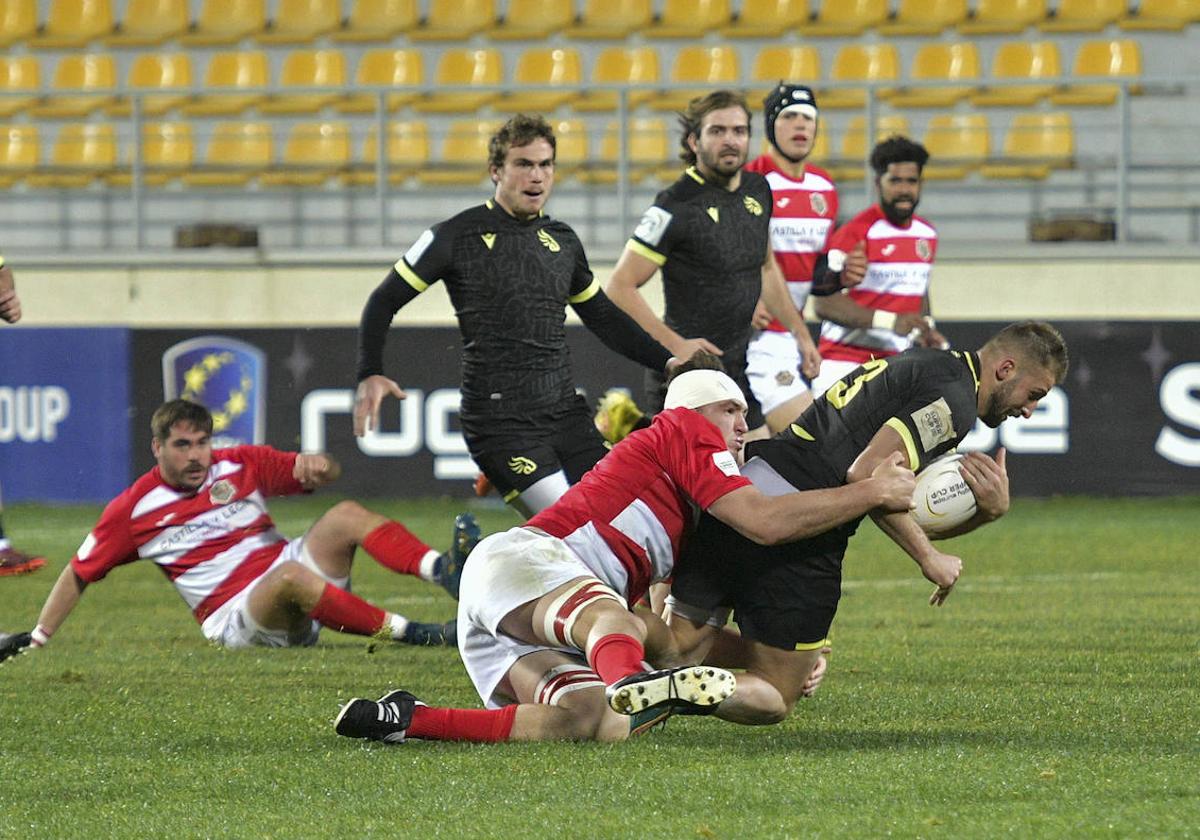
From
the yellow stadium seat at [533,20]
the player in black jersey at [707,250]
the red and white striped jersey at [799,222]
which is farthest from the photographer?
the yellow stadium seat at [533,20]

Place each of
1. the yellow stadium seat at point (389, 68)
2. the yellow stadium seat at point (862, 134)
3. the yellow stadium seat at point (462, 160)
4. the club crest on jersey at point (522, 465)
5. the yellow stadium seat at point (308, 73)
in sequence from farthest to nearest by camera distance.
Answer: the yellow stadium seat at point (389, 68) < the yellow stadium seat at point (308, 73) < the yellow stadium seat at point (462, 160) < the yellow stadium seat at point (862, 134) < the club crest on jersey at point (522, 465)

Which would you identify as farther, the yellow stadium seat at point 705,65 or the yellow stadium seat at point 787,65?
the yellow stadium seat at point 705,65

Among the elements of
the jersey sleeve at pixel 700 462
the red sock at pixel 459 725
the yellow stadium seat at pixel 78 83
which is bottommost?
the red sock at pixel 459 725

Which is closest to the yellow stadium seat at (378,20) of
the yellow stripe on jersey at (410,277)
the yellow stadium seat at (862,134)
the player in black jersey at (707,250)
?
the yellow stadium seat at (862,134)

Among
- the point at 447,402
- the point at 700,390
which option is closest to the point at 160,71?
the point at 447,402

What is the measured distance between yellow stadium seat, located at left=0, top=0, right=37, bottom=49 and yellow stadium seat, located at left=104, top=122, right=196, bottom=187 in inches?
77.3

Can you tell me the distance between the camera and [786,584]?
17.4 feet

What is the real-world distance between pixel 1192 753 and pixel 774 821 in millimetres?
1336

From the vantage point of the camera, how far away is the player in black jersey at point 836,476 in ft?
16.8

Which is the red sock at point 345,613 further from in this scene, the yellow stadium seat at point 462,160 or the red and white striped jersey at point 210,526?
the yellow stadium seat at point 462,160

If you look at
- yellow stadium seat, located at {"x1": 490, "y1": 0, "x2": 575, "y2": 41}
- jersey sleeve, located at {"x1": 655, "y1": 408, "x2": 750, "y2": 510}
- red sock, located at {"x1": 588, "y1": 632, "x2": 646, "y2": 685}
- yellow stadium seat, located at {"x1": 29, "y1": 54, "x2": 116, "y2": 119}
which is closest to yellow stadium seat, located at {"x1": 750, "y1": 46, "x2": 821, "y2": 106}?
yellow stadium seat, located at {"x1": 490, "y1": 0, "x2": 575, "y2": 41}

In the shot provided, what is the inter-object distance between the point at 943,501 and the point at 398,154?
10987mm

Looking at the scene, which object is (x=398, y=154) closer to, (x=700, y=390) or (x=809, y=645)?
(x=700, y=390)

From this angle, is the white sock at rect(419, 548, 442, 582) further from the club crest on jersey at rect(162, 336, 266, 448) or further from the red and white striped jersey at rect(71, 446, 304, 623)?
the club crest on jersey at rect(162, 336, 266, 448)
